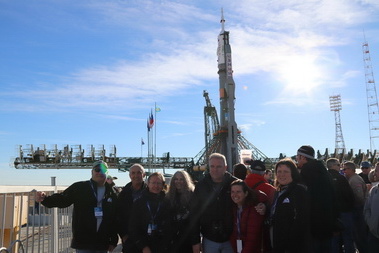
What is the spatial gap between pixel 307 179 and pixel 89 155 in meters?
49.1

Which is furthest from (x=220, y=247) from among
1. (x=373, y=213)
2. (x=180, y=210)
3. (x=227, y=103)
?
(x=227, y=103)

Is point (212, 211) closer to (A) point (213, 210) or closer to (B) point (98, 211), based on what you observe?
(A) point (213, 210)

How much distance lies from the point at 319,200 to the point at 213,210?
4.45 ft

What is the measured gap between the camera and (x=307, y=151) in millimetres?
4816

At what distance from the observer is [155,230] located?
4.71m

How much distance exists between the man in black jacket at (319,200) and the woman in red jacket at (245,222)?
75cm

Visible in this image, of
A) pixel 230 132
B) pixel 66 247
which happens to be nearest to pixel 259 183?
pixel 66 247

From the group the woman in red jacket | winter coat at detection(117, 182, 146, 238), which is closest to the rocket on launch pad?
winter coat at detection(117, 182, 146, 238)

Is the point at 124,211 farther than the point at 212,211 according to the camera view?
Yes

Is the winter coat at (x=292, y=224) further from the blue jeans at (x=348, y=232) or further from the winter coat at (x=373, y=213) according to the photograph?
the blue jeans at (x=348, y=232)

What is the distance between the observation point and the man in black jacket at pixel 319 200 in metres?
4.54

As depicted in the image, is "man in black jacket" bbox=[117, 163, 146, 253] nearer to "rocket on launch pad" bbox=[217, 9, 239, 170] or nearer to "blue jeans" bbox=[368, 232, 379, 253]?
"blue jeans" bbox=[368, 232, 379, 253]

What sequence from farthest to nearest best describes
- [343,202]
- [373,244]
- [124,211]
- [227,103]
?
1. [227,103]
2. [343,202]
3. [124,211]
4. [373,244]

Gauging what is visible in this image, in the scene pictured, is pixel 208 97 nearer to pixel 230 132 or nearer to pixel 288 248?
pixel 230 132
